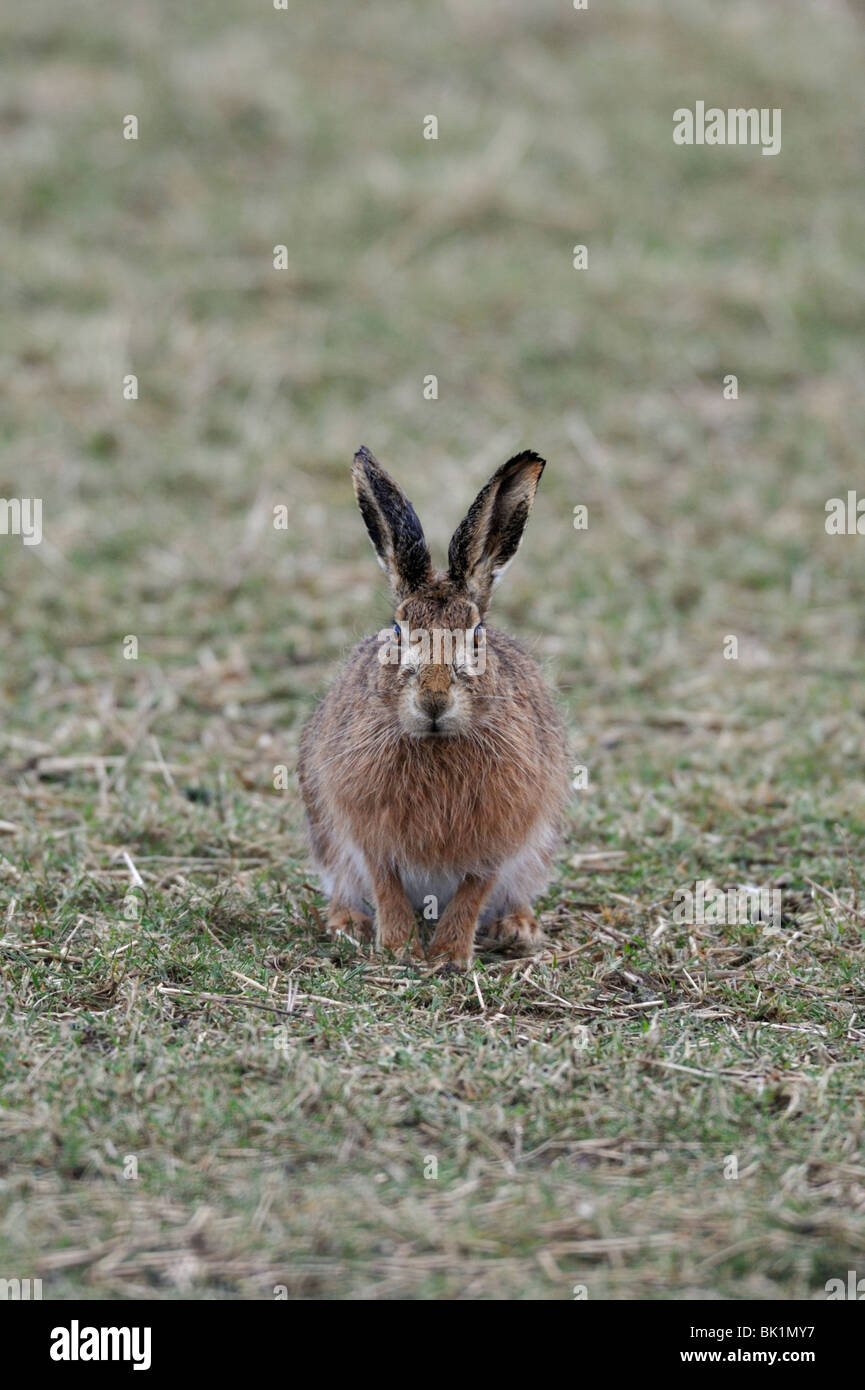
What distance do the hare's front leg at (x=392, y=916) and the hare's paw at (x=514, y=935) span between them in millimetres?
356

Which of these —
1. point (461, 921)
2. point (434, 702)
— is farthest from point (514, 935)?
point (434, 702)

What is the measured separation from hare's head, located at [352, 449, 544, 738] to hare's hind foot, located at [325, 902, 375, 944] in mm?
993

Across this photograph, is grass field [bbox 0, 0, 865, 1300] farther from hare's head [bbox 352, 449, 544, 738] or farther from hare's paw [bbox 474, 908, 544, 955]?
hare's head [bbox 352, 449, 544, 738]

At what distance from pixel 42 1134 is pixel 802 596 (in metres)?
6.83

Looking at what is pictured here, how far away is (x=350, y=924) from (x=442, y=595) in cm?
138

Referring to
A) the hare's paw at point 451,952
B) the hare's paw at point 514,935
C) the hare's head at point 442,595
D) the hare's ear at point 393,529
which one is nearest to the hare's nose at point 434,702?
the hare's head at point 442,595

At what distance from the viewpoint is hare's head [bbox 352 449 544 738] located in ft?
17.2

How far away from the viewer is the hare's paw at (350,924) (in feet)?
19.8

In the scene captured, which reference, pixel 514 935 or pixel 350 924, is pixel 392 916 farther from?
pixel 514 935

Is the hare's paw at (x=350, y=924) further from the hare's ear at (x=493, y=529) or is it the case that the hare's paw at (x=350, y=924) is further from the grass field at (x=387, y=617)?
the hare's ear at (x=493, y=529)

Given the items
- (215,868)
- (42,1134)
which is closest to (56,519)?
(215,868)

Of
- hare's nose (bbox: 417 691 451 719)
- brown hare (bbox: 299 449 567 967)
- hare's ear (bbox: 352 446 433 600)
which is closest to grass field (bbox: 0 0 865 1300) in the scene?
brown hare (bbox: 299 449 567 967)

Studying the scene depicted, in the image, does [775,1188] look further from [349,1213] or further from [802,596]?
[802,596]

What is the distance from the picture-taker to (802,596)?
10172 mm
